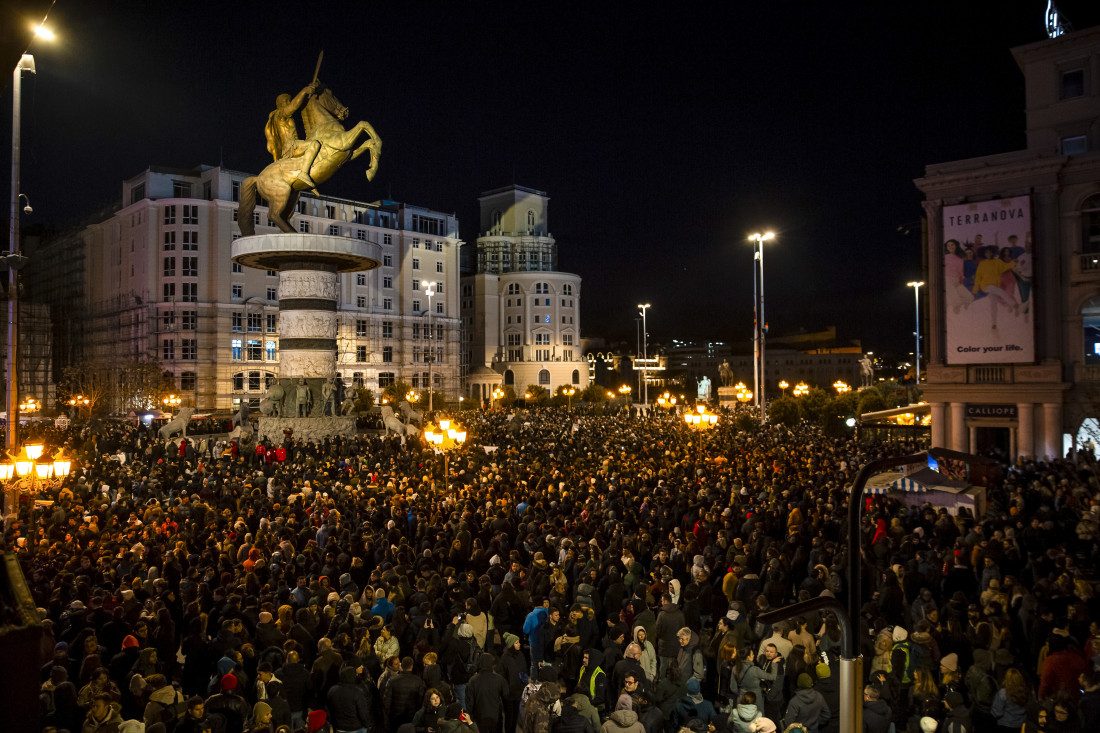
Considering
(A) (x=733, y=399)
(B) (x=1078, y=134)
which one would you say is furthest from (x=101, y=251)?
(B) (x=1078, y=134)

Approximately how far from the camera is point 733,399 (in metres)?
76.8

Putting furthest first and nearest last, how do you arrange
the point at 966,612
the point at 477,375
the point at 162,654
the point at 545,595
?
the point at 477,375 < the point at 545,595 < the point at 966,612 < the point at 162,654

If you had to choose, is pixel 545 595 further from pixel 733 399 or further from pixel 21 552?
pixel 733 399

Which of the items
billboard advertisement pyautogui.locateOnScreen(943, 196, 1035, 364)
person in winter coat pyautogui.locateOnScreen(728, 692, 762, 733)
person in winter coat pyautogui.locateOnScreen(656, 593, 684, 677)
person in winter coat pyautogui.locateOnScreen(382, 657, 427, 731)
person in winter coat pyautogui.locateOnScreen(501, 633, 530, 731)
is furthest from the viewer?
billboard advertisement pyautogui.locateOnScreen(943, 196, 1035, 364)

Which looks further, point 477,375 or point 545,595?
point 477,375

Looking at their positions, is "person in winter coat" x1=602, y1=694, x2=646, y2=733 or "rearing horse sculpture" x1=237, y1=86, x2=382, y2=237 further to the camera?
"rearing horse sculpture" x1=237, y1=86, x2=382, y2=237

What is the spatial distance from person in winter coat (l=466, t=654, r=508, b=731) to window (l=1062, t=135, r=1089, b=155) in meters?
31.6

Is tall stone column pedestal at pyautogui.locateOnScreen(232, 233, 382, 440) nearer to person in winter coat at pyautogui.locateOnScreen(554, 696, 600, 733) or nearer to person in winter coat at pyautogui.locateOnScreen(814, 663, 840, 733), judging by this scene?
person in winter coat at pyautogui.locateOnScreen(554, 696, 600, 733)

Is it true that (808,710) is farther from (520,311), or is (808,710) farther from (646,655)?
(520,311)

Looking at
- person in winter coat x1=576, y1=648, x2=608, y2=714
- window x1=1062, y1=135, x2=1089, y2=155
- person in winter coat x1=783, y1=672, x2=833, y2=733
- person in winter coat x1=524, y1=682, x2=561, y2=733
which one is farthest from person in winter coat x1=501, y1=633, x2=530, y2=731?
window x1=1062, y1=135, x2=1089, y2=155

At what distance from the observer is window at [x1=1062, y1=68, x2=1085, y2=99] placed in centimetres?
2969

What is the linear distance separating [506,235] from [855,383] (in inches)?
3329

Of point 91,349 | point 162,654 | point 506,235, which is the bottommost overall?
point 162,654

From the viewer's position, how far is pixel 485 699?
7730mm
